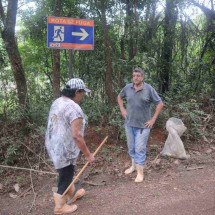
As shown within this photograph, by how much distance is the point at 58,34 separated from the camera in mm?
A: 5387

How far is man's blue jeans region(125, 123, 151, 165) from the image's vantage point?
5543 mm

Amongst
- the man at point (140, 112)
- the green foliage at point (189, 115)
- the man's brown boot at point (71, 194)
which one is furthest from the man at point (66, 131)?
the green foliage at point (189, 115)

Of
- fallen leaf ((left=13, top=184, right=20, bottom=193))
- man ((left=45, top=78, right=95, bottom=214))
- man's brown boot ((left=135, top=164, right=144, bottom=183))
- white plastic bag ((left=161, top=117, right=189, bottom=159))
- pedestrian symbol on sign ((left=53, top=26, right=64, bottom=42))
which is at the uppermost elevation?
pedestrian symbol on sign ((left=53, top=26, right=64, bottom=42))

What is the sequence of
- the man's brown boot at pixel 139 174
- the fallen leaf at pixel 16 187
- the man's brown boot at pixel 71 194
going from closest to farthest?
1. the man's brown boot at pixel 71 194
2. the man's brown boot at pixel 139 174
3. the fallen leaf at pixel 16 187

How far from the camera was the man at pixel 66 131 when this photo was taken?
4.15 m

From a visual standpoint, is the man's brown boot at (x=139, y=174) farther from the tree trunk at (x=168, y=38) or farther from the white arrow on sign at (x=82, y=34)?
the tree trunk at (x=168, y=38)

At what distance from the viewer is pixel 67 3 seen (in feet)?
34.4

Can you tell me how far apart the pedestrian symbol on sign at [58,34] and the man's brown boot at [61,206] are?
2444mm

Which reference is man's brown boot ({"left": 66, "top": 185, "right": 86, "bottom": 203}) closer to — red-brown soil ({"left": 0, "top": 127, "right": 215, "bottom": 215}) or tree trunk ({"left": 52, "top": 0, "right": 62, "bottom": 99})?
red-brown soil ({"left": 0, "top": 127, "right": 215, "bottom": 215})

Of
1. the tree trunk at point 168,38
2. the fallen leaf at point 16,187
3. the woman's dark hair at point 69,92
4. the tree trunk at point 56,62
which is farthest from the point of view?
the tree trunk at point 168,38

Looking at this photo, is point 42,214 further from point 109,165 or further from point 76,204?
point 109,165

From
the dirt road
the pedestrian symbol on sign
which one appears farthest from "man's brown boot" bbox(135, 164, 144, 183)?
the pedestrian symbol on sign

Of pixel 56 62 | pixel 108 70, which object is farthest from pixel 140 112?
pixel 108 70

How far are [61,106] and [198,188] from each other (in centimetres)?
267
